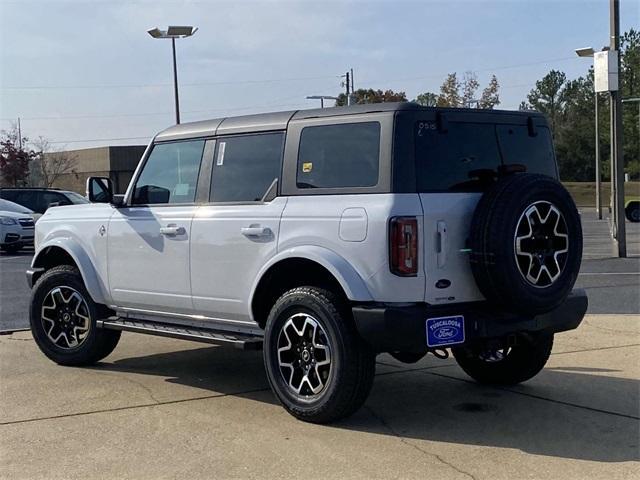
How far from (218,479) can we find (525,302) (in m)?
2.16

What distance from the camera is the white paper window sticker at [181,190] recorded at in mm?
6550

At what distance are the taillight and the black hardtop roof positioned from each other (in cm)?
76

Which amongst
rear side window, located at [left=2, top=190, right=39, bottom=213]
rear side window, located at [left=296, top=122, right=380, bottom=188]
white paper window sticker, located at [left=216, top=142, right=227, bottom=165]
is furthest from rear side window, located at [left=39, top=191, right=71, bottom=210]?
rear side window, located at [left=296, top=122, right=380, bottom=188]

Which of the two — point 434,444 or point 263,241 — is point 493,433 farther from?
point 263,241

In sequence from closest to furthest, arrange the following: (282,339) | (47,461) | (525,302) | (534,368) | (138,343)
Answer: (47,461) < (525,302) < (282,339) < (534,368) < (138,343)

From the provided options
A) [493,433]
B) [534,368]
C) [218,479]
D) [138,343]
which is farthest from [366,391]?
[138,343]

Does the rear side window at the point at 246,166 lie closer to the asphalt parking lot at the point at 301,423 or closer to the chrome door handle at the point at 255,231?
the chrome door handle at the point at 255,231

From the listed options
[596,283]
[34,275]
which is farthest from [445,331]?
[596,283]

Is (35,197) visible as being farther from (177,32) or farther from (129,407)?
(129,407)

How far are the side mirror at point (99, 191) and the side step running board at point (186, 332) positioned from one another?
1040mm

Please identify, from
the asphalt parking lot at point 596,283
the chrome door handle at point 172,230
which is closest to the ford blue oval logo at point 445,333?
the chrome door handle at point 172,230

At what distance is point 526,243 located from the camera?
516cm

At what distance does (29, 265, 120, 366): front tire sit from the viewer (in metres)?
7.23

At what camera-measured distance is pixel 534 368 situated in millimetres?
6281
